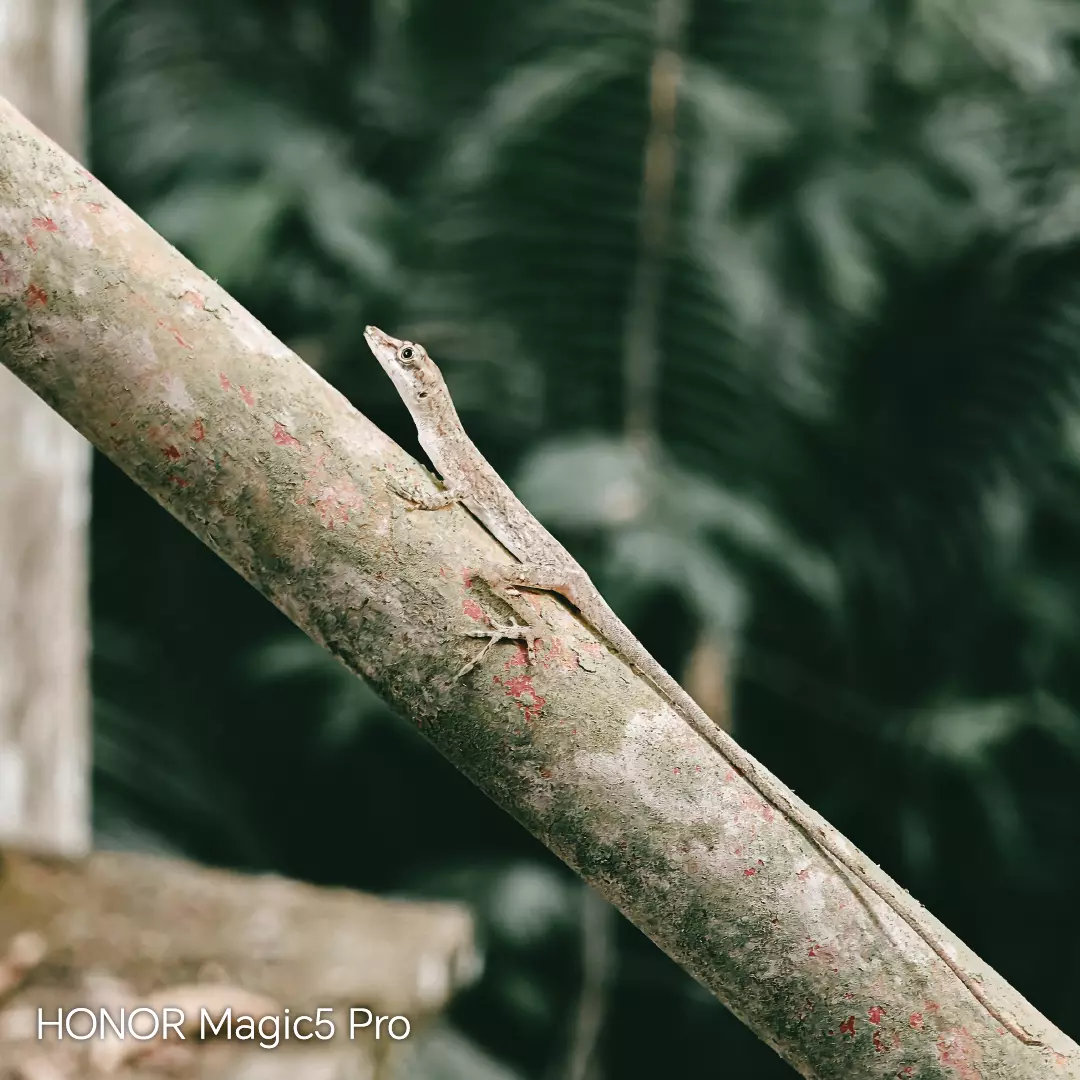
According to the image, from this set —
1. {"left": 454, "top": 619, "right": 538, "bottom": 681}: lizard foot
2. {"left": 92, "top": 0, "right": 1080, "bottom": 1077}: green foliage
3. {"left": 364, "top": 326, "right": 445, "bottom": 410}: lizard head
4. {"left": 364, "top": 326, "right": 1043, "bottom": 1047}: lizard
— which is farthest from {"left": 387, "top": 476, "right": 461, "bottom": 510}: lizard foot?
{"left": 92, "top": 0, "right": 1080, "bottom": 1077}: green foliage

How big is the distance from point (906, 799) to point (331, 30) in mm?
2771

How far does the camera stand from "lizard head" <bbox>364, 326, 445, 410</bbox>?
75.6 inches

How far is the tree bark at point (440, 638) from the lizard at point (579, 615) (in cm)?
2

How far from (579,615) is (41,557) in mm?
1755

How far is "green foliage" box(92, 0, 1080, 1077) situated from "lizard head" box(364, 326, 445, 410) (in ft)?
2.46

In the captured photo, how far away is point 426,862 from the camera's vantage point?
11.2ft

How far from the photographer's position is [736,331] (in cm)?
294

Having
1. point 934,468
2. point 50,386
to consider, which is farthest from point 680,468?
point 50,386

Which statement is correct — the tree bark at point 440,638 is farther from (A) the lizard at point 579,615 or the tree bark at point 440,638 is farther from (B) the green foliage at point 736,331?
(B) the green foliage at point 736,331

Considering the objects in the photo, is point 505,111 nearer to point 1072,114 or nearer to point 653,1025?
point 1072,114

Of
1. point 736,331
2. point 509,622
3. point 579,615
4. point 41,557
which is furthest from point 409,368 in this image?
point 736,331

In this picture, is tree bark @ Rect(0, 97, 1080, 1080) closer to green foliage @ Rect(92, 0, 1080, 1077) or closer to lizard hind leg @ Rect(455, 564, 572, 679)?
lizard hind leg @ Rect(455, 564, 572, 679)

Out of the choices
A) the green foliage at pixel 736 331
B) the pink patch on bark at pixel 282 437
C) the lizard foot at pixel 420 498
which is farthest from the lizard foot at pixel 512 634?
the green foliage at pixel 736 331

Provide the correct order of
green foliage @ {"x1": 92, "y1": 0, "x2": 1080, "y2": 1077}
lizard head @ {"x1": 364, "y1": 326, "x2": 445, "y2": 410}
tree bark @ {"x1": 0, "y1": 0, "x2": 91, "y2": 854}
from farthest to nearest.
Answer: green foliage @ {"x1": 92, "y1": 0, "x2": 1080, "y2": 1077} → tree bark @ {"x1": 0, "y1": 0, "x2": 91, "y2": 854} → lizard head @ {"x1": 364, "y1": 326, "x2": 445, "y2": 410}
